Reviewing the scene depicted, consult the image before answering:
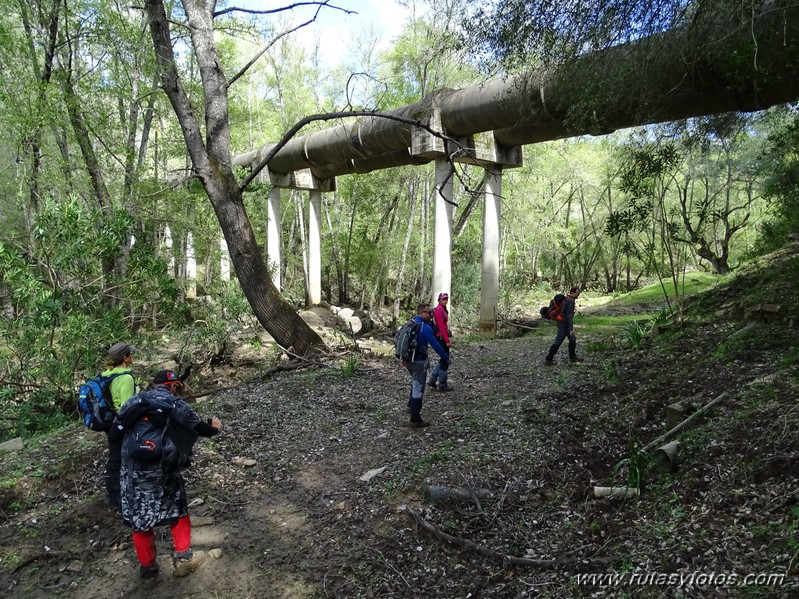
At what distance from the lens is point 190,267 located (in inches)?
879

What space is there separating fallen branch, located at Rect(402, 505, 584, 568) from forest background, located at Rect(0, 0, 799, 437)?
3633mm

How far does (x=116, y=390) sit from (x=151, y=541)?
111 centimetres

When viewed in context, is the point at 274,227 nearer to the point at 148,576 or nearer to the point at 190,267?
the point at 190,267

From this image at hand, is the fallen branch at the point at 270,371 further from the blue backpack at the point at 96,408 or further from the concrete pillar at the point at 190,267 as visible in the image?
the concrete pillar at the point at 190,267

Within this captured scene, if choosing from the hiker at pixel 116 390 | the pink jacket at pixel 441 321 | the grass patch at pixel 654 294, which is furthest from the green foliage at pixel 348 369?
the grass patch at pixel 654 294

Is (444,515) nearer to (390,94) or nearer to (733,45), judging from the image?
(733,45)

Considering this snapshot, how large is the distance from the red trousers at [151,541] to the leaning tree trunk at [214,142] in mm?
5437

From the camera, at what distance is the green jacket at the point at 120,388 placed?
3902mm

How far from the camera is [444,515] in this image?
13.7 feet

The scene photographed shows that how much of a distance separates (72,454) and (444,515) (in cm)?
421

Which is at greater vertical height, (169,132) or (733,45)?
(169,132)

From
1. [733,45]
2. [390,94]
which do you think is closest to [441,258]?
[390,94]

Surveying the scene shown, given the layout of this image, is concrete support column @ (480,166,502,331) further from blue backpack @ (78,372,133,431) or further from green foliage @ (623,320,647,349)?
blue backpack @ (78,372,133,431)

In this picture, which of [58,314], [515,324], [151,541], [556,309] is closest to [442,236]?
[515,324]
